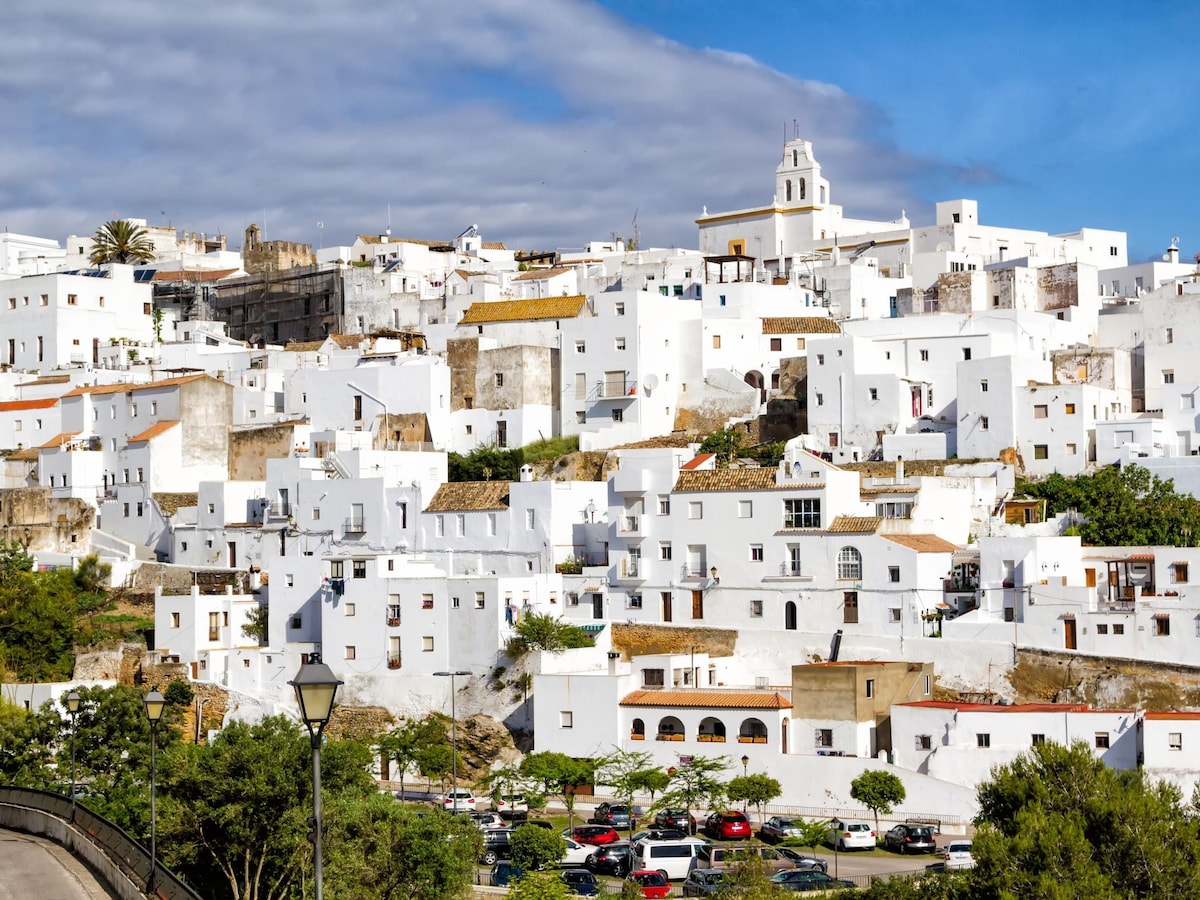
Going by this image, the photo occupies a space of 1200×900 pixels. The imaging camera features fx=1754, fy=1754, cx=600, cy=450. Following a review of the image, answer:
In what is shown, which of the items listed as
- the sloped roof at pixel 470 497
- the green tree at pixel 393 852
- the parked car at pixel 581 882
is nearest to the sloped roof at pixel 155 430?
the sloped roof at pixel 470 497

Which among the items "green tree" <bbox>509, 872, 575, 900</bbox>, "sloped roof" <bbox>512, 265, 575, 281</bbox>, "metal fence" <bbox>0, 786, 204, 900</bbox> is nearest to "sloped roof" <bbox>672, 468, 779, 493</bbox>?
"green tree" <bbox>509, 872, 575, 900</bbox>

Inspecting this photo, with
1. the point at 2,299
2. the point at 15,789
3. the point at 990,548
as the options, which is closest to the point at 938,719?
the point at 990,548

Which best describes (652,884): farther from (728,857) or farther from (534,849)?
(534,849)

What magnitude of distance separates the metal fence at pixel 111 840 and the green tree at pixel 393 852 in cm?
437

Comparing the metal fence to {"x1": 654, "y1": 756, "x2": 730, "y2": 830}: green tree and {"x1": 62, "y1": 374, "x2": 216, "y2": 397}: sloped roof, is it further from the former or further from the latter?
{"x1": 62, "y1": 374, "x2": 216, "y2": 397}: sloped roof

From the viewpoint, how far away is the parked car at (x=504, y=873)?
1341 inches

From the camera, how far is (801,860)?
36094 millimetres

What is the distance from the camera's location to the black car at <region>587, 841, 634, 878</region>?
36.3 metres

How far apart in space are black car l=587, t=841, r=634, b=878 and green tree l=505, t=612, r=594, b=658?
35.5 ft

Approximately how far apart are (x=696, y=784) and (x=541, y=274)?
38.0 m

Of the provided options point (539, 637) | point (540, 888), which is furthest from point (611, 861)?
point (539, 637)

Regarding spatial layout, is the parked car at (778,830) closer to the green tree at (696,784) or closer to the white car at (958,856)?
the green tree at (696,784)

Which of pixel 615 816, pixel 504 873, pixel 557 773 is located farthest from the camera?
pixel 557 773

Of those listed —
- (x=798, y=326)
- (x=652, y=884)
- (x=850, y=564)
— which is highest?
(x=798, y=326)
